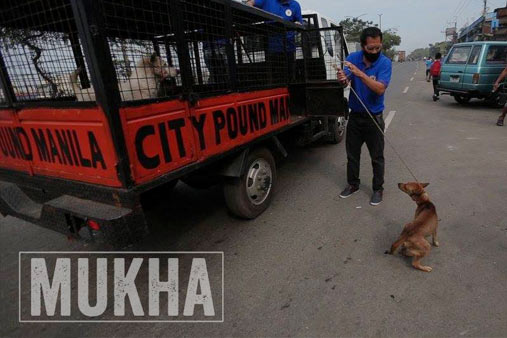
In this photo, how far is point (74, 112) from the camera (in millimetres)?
2068

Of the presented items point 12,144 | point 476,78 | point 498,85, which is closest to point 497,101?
point 476,78

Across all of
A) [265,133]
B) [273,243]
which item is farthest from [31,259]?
[265,133]

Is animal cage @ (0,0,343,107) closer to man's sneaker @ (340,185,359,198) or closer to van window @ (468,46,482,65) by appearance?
man's sneaker @ (340,185,359,198)

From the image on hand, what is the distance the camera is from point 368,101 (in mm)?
3574

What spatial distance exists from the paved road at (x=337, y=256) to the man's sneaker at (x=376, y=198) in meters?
0.07

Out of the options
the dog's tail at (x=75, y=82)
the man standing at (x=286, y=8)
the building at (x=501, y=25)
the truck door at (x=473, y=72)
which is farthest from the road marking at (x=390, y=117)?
the building at (x=501, y=25)

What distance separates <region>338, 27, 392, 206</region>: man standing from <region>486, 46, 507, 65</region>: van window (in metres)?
8.03

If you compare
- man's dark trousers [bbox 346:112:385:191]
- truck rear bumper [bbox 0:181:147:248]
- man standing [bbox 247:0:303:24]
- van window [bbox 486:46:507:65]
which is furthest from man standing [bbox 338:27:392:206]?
van window [bbox 486:46:507:65]

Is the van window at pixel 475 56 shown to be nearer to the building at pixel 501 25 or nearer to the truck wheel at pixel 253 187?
the truck wheel at pixel 253 187

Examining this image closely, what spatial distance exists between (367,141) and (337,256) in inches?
59.7

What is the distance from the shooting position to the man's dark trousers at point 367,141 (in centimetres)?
365

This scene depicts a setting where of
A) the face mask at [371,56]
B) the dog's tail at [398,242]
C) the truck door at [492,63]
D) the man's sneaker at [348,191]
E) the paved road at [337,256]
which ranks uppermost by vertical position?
the face mask at [371,56]

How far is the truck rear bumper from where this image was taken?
6.70 feet

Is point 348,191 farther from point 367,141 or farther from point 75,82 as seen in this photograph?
point 75,82
